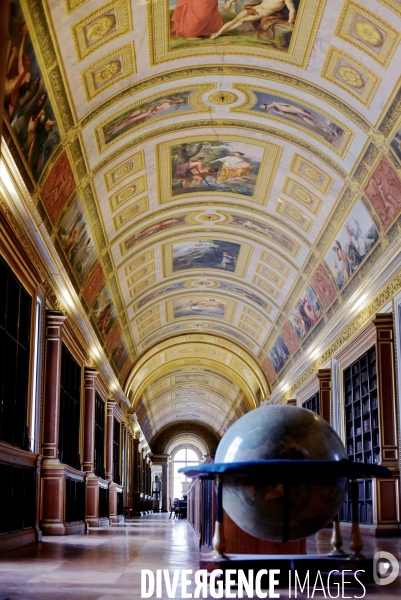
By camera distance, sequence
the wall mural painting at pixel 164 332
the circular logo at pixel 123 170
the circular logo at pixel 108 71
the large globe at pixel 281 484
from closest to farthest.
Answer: the large globe at pixel 281 484, the circular logo at pixel 108 71, the circular logo at pixel 123 170, the wall mural painting at pixel 164 332

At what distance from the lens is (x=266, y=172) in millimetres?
19562

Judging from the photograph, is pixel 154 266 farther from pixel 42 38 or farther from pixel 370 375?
pixel 42 38

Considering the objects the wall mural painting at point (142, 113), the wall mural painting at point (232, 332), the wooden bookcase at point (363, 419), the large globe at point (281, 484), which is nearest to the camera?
the large globe at point (281, 484)

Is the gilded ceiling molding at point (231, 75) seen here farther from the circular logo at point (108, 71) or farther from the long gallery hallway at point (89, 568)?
the long gallery hallway at point (89, 568)

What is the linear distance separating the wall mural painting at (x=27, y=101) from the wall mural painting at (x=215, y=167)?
5.11 m

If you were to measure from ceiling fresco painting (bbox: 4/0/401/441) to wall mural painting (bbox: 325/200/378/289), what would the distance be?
57 mm

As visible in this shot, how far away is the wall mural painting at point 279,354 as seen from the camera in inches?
1160

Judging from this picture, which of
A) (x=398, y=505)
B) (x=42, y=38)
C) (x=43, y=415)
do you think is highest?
(x=42, y=38)

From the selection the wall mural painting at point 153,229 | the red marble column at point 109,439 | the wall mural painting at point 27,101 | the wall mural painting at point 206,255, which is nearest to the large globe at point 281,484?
the wall mural painting at point 27,101

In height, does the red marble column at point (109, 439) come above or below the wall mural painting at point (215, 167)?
below

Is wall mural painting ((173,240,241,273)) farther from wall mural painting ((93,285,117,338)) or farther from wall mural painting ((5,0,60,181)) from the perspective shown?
wall mural painting ((5,0,60,181))

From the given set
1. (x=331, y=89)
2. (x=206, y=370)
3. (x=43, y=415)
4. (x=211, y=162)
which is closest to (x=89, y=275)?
(x=211, y=162)

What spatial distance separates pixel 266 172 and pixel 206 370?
88.8 feet

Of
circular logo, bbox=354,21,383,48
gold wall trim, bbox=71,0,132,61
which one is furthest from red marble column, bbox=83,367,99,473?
circular logo, bbox=354,21,383,48
